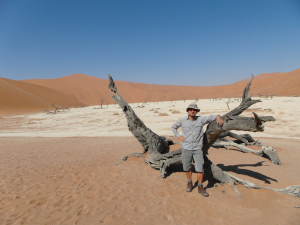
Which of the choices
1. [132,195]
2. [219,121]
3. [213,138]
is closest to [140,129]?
Answer: [132,195]

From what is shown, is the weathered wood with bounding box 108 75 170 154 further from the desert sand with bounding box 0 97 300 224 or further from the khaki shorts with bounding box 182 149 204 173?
the khaki shorts with bounding box 182 149 204 173

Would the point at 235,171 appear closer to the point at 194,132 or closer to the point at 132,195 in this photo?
the point at 194,132

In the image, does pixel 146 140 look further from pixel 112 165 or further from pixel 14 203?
pixel 14 203

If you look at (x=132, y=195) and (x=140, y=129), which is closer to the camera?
(x=132, y=195)

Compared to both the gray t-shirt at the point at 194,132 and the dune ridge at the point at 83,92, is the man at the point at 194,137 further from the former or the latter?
the dune ridge at the point at 83,92

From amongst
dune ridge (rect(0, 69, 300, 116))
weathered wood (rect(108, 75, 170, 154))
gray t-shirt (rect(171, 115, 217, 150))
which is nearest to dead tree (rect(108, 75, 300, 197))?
weathered wood (rect(108, 75, 170, 154))

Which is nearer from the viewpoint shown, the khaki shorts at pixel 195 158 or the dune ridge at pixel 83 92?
the khaki shorts at pixel 195 158

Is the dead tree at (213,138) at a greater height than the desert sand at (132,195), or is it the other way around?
the dead tree at (213,138)

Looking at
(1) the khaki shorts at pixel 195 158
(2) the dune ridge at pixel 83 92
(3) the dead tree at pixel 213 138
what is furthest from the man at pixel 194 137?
(2) the dune ridge at pixel 83 92

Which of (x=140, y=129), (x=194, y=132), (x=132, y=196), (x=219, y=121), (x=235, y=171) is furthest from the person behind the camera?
(x=140, y=129)

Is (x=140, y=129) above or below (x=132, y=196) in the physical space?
above

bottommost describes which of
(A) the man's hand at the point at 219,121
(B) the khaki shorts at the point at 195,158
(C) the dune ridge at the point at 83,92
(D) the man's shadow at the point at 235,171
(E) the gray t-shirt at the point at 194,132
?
(D) the man's shadow at the point at 235,171

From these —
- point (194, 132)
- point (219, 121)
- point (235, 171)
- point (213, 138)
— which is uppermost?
point (219, 121)

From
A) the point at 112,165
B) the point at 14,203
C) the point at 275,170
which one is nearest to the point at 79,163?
the point at 112,165
